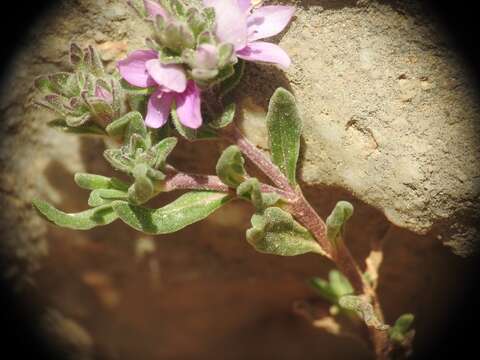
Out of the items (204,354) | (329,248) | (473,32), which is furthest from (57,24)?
(204,354)

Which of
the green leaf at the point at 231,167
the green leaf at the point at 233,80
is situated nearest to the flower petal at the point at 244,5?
the green leaf at the point at 233,80

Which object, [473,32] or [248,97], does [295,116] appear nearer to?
[248,97]

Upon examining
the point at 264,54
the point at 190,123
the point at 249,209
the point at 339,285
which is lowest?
the point at 339,285

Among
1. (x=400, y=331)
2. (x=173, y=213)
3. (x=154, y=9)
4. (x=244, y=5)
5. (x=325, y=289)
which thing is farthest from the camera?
(x=325, y=289)

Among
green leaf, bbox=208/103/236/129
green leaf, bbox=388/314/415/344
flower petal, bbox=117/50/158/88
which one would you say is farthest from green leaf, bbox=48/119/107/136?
green leaf, bbox=388/314/415/344

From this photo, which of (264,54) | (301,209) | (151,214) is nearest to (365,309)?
(301,209)

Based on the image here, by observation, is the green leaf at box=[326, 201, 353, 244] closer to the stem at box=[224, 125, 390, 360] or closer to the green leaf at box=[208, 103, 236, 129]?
the stem at box=[224, 125, 390, 360]

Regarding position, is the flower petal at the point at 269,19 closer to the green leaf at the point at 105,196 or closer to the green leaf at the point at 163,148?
the green leaf at the point at 163,148

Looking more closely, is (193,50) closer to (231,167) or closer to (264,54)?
(264,54)
